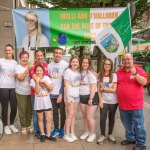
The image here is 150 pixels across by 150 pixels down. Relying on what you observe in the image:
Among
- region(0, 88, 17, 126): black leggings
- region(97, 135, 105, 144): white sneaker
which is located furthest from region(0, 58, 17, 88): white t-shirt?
region(97, 135, 105, 144): white sneaker

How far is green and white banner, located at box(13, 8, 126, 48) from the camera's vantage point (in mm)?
6312

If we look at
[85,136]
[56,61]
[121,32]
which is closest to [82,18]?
[121,32]

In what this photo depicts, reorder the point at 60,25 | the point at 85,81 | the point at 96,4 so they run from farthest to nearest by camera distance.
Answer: the point at 96,4, the point at 60,25, the point at 85,81

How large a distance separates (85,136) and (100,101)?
0.84m

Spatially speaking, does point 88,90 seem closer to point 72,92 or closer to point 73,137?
point 72,92

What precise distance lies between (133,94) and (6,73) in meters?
2.49

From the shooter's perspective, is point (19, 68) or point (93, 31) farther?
point (93, 31)

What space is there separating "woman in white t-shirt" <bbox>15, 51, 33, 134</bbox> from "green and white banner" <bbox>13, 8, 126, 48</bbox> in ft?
1.95

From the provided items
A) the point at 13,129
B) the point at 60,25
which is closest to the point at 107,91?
the point at 60,25

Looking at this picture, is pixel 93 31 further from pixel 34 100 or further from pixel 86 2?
pixel 86 2

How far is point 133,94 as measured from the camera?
5.14 metres

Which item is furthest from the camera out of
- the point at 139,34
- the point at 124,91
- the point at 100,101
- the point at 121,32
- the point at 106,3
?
the point at 139,34

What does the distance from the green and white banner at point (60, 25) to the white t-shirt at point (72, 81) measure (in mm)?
1110

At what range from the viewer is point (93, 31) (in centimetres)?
657
